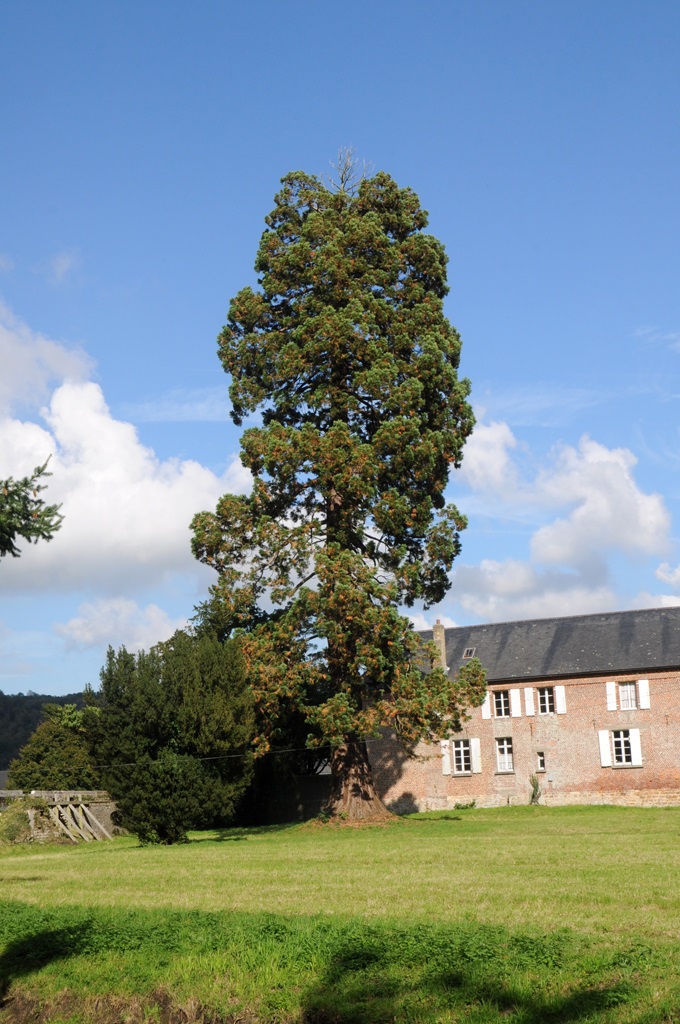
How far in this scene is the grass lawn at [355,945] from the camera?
26.1 feet

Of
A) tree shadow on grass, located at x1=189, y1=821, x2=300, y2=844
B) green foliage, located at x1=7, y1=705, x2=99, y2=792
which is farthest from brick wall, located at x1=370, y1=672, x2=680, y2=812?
green foliage, located at x1=7, y1=705, x2=99, y2=792

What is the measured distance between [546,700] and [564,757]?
7.53 ft

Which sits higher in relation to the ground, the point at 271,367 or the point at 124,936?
the point at 271,367

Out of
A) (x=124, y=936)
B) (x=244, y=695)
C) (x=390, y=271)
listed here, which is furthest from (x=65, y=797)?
(x=124, y=936)

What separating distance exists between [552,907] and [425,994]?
10.2ft

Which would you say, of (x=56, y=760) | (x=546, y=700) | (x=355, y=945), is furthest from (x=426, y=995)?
(x=56, y=760)

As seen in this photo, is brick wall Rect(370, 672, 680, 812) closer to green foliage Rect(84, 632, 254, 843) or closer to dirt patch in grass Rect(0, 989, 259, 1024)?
green foliage Rect(84, 632, 254, 843)

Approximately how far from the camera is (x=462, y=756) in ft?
137

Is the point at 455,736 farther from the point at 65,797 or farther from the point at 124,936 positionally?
the point at 124,936

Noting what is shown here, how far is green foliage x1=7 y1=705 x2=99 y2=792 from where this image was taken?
1658 inches

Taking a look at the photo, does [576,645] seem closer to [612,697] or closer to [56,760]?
[612,697]

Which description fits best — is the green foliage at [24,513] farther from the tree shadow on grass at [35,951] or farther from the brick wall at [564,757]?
the brick wall at [564,757]

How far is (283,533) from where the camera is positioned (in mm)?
28047

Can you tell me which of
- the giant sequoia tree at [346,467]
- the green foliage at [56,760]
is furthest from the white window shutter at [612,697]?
the green foliage at [56,760]
